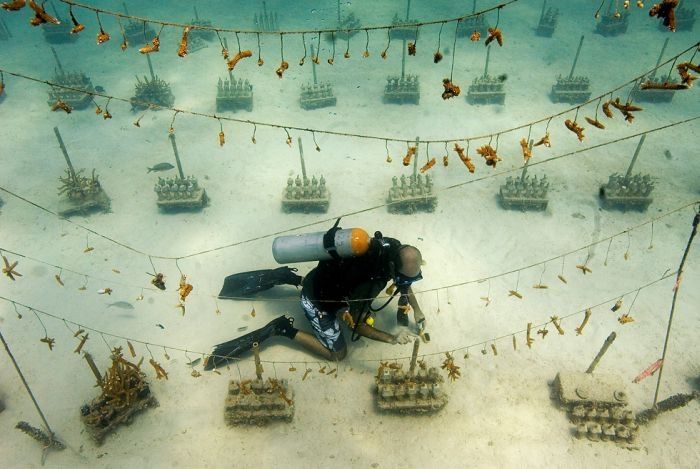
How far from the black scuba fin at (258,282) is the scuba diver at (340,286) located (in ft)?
3.69

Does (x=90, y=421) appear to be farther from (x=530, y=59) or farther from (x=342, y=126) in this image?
(x=530, y=59)

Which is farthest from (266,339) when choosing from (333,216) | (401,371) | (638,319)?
(638,319)

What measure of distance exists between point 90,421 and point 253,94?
549 inches

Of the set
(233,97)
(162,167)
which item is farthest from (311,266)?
(233,97)

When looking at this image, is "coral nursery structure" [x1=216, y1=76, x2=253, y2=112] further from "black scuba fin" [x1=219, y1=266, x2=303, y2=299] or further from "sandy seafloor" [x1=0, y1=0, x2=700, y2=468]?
"black scuba fin" [x1=219, y1=266, x2=303, y2=299]

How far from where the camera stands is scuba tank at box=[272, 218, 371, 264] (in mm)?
6574

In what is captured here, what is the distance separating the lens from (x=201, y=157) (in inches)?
535

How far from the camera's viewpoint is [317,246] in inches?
275

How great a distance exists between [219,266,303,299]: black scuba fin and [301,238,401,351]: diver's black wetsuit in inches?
52.8

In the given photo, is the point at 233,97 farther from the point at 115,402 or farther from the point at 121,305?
the point at 115,402

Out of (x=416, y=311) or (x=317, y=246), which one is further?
(x=416, y=311)

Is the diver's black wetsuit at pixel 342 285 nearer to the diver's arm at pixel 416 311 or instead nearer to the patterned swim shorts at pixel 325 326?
the patterned swim shorts at pixel 325 326

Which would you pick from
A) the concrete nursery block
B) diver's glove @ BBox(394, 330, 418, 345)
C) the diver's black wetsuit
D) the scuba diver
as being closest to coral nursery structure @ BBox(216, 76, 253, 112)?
the scuba diver

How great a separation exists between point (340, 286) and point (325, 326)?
874 millimetres
